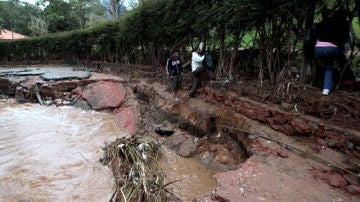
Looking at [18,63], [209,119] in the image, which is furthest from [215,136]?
[18,63]

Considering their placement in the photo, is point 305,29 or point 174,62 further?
point 174,62

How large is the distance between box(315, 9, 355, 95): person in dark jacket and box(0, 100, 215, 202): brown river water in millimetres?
2926

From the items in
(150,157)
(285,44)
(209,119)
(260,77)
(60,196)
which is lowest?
(60,196)

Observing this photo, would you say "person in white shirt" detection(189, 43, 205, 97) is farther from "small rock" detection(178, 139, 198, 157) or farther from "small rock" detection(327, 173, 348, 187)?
"small rock" detection(327, 173, 348, 187)

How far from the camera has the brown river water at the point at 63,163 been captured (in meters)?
4.23

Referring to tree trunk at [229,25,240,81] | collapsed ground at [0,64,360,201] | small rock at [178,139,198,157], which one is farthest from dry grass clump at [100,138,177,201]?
tree trunk at [229,25,240,81]

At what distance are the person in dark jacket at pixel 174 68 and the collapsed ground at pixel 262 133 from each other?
1.04 ft

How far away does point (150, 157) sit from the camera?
4.97 m

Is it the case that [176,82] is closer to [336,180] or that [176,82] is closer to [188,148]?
[188,148]

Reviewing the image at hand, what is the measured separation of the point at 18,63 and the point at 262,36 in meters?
18.8

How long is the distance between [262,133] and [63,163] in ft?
13.5

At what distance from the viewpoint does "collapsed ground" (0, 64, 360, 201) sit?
343 cm

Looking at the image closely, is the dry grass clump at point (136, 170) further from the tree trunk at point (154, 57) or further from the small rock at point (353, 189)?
the tree trunk at point (154, 57)

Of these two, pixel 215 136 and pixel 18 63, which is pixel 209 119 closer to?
→ pixel 215 136
